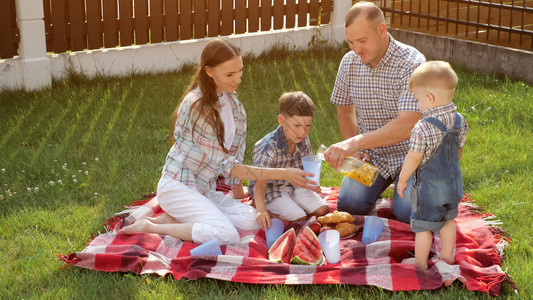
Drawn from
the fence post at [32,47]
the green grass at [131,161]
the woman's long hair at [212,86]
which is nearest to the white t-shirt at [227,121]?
the woman's long hair at [212,86]

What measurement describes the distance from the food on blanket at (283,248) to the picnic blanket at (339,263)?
0.28 feet

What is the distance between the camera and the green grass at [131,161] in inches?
152

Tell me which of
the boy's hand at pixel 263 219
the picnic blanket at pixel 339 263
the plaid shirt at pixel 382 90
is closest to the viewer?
the picnic blanket at pixel 339 263

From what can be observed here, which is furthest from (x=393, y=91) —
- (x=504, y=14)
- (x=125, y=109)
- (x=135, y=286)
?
(x=504, y=14)

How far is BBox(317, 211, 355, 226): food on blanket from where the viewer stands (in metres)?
4.54

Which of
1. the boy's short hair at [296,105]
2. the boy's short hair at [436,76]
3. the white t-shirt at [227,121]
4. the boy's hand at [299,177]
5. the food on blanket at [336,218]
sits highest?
the boy's short hair at [436,76]

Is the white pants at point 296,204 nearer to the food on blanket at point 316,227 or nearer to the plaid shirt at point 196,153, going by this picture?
the food on blanket at point 316,227

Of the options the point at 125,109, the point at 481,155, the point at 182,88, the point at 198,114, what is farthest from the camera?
the point at 182,88

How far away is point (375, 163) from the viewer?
16.5 ft

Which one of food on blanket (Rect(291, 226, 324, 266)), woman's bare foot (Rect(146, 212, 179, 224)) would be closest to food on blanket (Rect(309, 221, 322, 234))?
food on blanket (Rect(291, 226, 324, 266))

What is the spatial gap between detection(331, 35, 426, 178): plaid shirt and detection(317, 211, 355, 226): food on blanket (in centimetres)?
57

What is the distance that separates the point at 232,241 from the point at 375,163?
123 centimetres

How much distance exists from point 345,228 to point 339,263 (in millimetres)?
384

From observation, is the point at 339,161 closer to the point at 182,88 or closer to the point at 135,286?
the point at 135,286
